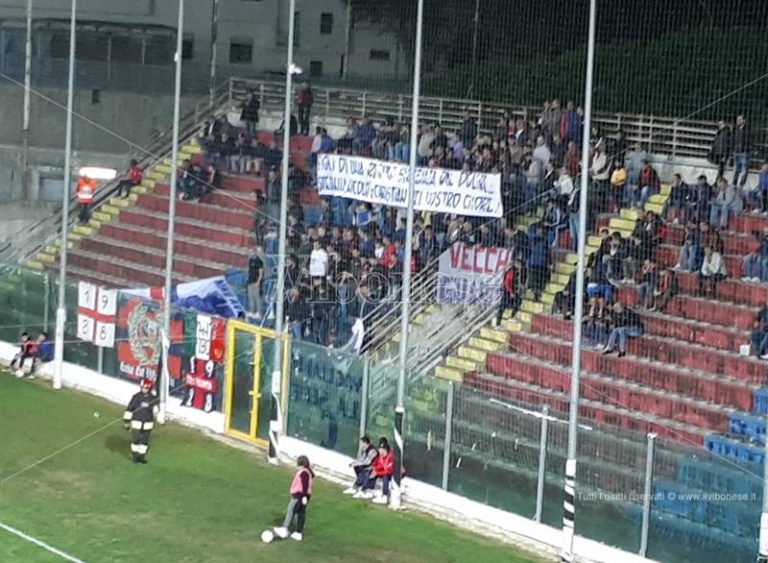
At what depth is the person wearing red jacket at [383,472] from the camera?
993 inches

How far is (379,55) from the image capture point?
3262cm

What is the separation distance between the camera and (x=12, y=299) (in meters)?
35.2

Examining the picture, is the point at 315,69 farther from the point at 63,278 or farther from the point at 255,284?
the point at 63,278

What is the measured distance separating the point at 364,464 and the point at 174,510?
9.47 ft

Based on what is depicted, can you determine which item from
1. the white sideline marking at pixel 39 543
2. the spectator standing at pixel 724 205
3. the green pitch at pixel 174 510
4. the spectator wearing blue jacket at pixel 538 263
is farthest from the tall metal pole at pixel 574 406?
the white sideline marking at pixel 39 543

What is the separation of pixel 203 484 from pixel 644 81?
31.9ft

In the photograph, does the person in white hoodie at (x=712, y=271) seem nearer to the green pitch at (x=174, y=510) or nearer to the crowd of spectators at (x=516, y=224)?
Answer: the crowd of spectators at (x=516, y=224)

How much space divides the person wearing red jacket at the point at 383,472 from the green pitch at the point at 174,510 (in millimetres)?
270

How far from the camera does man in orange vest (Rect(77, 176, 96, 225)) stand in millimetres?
35875

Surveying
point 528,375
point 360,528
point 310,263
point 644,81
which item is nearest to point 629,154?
point 644,81

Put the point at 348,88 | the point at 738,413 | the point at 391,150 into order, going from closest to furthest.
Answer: the point at 738,413 → the point at 391,150 → the point at 348,88

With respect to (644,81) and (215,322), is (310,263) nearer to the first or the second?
(215,322)

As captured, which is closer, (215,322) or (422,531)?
(422,531)

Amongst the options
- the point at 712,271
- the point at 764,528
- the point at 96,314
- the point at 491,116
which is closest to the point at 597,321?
the point at 712,271
